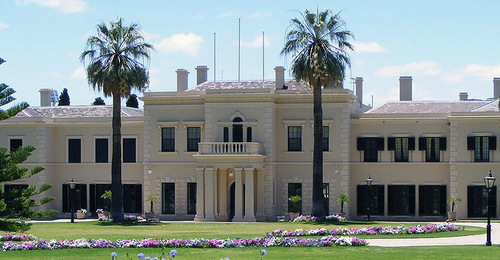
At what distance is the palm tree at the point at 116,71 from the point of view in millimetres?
49375

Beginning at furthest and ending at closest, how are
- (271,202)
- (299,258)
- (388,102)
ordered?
(388,102) < (271,202) < (299,258)

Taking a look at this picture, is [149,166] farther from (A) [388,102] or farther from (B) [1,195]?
(B) [1,195]

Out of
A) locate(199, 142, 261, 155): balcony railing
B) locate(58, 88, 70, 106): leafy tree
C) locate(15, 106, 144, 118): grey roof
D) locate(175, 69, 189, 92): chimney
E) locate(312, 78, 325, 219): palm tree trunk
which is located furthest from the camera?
locate(58, 88, 70, 106): leafy tree

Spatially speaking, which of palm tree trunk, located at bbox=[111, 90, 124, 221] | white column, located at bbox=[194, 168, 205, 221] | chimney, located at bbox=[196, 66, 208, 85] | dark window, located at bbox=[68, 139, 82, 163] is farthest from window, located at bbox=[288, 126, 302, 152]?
dark window, located at bbox=[68, 139, 82, 163]

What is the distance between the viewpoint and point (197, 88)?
5650 cm

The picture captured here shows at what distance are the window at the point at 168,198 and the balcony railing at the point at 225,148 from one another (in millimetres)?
4016

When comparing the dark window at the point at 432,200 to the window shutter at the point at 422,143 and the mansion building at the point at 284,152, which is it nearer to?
the mansion building at the point at 284,152

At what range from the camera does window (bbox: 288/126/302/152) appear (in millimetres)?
53375

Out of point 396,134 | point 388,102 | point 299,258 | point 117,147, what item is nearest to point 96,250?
point 299,258

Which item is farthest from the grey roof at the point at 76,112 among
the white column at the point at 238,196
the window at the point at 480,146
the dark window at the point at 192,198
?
the window at the point at 480,146

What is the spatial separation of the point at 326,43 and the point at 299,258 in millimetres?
21843

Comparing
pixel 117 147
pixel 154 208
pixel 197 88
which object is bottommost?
pixel 154 208

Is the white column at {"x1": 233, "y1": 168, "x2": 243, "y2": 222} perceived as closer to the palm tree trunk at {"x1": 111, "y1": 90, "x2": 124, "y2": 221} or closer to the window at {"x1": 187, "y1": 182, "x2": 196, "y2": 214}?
the window at {"x1": 187, "y1": 182, "x2": 196, "y2": 214}

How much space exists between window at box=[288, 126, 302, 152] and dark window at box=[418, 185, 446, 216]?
715cm
